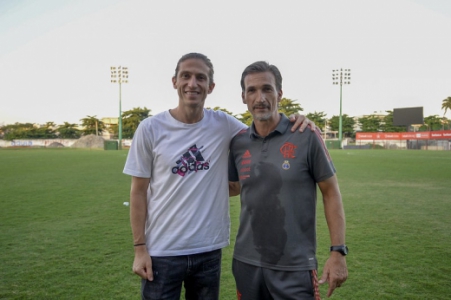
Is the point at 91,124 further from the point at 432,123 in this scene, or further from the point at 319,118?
the point at 432,123

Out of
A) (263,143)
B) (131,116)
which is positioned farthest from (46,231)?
(131,116)

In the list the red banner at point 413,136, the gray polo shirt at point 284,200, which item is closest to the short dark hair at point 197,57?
the gray polo shirt at point 284,200

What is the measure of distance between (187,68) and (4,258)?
14.8 ft

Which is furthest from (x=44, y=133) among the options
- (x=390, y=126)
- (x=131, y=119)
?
(x=390, y=126)

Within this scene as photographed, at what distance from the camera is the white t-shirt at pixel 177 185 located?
257cm

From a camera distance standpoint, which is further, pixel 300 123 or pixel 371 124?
pixel 371 124

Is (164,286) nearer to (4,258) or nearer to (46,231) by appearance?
(4,258)

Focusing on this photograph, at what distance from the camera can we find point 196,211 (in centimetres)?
259

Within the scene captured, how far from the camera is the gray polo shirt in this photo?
243cm

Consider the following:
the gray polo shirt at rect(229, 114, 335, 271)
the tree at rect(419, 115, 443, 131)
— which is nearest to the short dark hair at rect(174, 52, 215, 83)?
the gray polo shirt at rect(229, 114, 335, 271)

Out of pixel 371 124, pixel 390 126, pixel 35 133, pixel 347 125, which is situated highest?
pixel 371 124

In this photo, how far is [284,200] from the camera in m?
2.46

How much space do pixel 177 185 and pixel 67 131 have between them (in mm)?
87103

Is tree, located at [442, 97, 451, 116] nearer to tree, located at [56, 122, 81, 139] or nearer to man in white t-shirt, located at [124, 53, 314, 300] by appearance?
tree, located at [56, 122, 81, 139]
